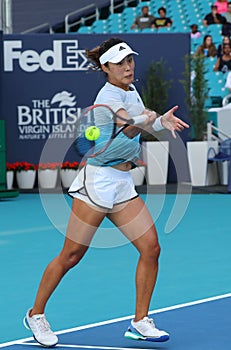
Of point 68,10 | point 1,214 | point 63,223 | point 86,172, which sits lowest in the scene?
point 1,214

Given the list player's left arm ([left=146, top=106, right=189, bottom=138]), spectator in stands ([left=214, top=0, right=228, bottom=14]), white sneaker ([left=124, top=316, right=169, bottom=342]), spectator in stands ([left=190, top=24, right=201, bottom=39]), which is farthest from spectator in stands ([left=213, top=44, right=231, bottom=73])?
player's left arm ([left=146, top=106, right=189, bottom=138])

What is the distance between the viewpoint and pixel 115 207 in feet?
18.9

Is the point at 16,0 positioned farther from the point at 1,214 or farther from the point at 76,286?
the point at 76,286

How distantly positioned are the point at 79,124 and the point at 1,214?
28.3 feet

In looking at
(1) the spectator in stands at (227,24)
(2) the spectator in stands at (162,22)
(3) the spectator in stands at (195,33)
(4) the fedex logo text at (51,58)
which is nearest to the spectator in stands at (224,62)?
(1) the spectator in stands at (227,24)

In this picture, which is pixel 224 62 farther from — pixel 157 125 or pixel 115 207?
pixel 157 125

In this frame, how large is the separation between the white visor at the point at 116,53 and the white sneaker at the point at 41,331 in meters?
1.57

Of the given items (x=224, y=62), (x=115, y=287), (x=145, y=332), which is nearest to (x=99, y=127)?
(x=145, y=332)

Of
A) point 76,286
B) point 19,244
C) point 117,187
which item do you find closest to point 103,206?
point 117,187

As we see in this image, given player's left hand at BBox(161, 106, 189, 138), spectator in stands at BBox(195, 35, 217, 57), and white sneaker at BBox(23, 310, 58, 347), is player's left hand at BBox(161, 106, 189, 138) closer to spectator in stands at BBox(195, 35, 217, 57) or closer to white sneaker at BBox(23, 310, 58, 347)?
white sneaker at BBox(23, 310, 58, 347)

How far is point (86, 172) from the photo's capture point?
5762 mm

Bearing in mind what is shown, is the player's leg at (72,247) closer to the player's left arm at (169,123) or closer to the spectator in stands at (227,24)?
the player's left arm at (169,123)

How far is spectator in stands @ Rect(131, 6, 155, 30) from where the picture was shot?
26906mm

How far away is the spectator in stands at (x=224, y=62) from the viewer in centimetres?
2355
